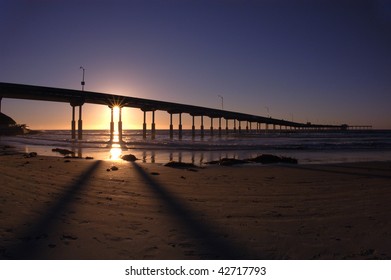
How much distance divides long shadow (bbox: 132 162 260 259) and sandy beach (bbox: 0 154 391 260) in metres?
0.01

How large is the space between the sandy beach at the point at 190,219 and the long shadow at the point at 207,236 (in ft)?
0.05

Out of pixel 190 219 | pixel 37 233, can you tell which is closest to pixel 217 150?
pixel 190 219

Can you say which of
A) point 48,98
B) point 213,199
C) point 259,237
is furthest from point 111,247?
point 48,98

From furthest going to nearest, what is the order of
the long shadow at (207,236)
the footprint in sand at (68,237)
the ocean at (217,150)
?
the ocean at (217,150) → the footprint in sand at (68,237) → the long shadow at (207,236)

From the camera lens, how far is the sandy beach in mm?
4426

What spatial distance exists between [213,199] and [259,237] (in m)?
2.99

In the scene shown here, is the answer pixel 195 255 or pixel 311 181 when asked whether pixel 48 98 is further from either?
pixel 195 255

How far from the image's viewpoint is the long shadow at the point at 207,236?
4.32 m

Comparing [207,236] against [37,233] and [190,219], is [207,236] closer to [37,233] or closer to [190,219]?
[190,219]

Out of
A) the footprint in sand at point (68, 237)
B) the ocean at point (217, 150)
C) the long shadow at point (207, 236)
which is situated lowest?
the long shadow at point (207, 236)

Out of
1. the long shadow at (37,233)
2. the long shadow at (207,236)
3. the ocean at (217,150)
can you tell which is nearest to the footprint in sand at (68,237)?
the long shadow at (37,233)

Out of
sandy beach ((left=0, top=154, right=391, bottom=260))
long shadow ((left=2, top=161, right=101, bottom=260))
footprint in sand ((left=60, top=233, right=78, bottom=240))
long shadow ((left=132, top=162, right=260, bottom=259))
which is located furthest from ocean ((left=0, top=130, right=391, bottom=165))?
Result: footprint in sand ((left=60, top=233, right=78, bottom=240))

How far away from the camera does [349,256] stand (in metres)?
4.30

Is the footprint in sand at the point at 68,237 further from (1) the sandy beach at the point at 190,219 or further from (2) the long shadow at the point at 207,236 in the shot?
(2) the long shadow at the point at 207,236
